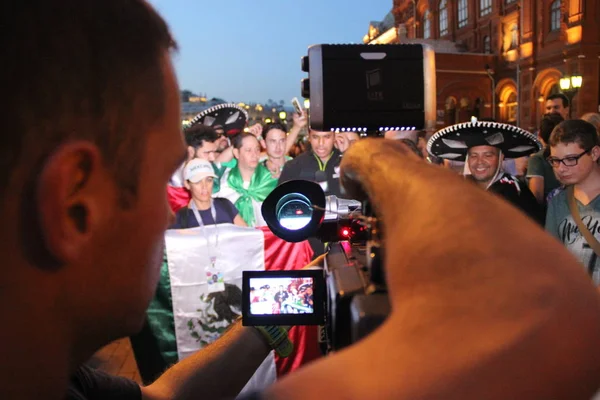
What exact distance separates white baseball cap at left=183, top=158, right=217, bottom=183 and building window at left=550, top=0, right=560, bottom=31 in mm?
29856

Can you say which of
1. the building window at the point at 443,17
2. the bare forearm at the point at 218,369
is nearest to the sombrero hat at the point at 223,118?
the bare forearm at the point at 218,369

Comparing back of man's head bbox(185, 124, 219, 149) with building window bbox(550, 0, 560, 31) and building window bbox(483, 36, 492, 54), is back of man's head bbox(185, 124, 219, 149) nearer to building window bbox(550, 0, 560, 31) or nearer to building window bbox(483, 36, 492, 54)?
building window bbox(550, 0, 560, 31)

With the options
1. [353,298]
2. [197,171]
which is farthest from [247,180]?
[353,298]

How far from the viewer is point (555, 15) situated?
2875 cm

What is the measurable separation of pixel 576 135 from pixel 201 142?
3087mm

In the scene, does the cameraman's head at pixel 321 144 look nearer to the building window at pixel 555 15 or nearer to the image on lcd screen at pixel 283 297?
the image on lcd screen at pixel 283 297

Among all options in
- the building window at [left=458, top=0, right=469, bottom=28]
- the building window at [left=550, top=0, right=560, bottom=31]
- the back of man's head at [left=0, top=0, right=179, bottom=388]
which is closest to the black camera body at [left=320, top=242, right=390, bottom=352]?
the back of man's head at [left=0, top=0, right=179, bottom=388]

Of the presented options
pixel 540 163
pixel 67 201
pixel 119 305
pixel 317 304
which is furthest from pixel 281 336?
pixel 540 163

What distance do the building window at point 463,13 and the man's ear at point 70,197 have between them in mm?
41004

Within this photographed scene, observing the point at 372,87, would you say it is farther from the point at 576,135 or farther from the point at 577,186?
the point at 576,135

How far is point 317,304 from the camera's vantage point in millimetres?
1175

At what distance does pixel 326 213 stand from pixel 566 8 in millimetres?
30298

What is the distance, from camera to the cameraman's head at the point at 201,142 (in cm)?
482

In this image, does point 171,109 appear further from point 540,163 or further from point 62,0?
point 540,163
